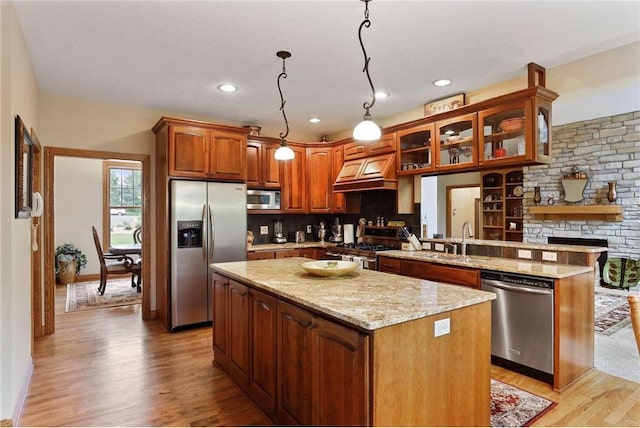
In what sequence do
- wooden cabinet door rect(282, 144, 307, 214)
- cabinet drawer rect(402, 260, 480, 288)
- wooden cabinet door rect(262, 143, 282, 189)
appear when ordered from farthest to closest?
wooden cabinet door rect(282, 144, 307, 214)
wooden cabinet door rect(262, 143, 282, 189)
cabinet drawer rect(402, 260, 480, 288)

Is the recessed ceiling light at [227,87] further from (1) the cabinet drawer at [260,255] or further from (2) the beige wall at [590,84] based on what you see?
(2) the beige wall at [590,84]

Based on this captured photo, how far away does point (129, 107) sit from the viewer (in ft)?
14.6

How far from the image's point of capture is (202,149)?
4270mm

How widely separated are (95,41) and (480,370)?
3451mm

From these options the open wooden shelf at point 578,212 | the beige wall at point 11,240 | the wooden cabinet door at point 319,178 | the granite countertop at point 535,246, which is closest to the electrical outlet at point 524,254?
the granite countertop at point 535,246

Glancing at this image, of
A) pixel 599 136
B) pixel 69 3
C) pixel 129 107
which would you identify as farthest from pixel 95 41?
pixel 599 136

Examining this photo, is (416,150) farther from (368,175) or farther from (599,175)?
(599,175)

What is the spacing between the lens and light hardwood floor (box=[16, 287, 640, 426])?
7.59 ft

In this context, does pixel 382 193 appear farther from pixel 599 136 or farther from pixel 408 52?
pixel 599 136

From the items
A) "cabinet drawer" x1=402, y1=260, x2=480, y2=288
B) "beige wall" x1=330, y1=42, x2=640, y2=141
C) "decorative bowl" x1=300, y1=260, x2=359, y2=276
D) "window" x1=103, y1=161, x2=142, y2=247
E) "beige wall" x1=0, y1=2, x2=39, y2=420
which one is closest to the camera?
"beige wall" x1=0, y1=2, x2=39, y2=420

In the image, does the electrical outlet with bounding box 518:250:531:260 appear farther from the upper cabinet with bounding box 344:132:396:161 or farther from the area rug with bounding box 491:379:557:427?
A: the upper cabinet with bounding box 344:132:396:161

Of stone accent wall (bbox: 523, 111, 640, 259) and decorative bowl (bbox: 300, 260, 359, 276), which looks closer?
decorative bowl (bbox: 300, 260, 359, 276)

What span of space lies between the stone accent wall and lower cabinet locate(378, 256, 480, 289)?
2.89 meters

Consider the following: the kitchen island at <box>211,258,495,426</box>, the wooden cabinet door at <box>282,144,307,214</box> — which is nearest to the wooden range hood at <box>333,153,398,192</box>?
the wooden cabinet door at <box>282,144,307,214</box>
